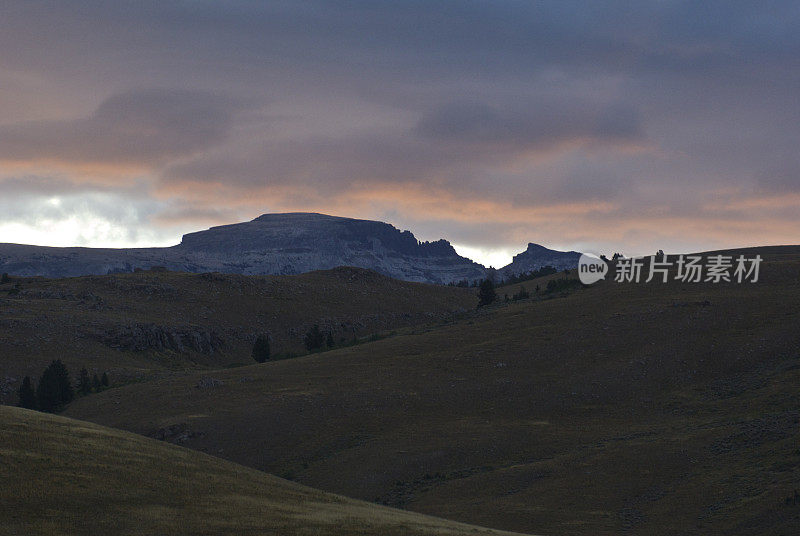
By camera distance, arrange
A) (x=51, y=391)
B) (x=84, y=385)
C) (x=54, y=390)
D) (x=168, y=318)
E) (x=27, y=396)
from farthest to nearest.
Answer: (x=168, y=318) → (x=84, y=385) → (x=54, y=390) → (x=51, y=391) → (x=27, y=396)

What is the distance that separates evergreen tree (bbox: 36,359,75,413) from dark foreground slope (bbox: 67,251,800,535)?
3116mm

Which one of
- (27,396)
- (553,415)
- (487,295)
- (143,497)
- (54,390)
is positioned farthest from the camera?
(487,295)

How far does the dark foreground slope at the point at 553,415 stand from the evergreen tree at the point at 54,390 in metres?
3.12

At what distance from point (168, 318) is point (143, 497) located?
395 ft

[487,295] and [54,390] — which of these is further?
[487,295]

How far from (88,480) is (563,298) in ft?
325

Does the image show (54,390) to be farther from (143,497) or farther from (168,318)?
(143,497)

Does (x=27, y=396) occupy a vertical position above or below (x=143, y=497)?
below

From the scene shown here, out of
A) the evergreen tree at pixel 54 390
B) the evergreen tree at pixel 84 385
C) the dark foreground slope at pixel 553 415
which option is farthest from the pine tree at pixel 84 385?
the dark foreground slope at pixel 553 415

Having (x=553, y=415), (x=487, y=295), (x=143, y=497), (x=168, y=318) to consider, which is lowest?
(x=553, y=415)

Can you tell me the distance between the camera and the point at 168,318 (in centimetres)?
15312

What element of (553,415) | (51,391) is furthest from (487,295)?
(51,391)

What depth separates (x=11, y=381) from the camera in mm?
101188

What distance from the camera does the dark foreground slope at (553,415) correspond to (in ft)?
161
